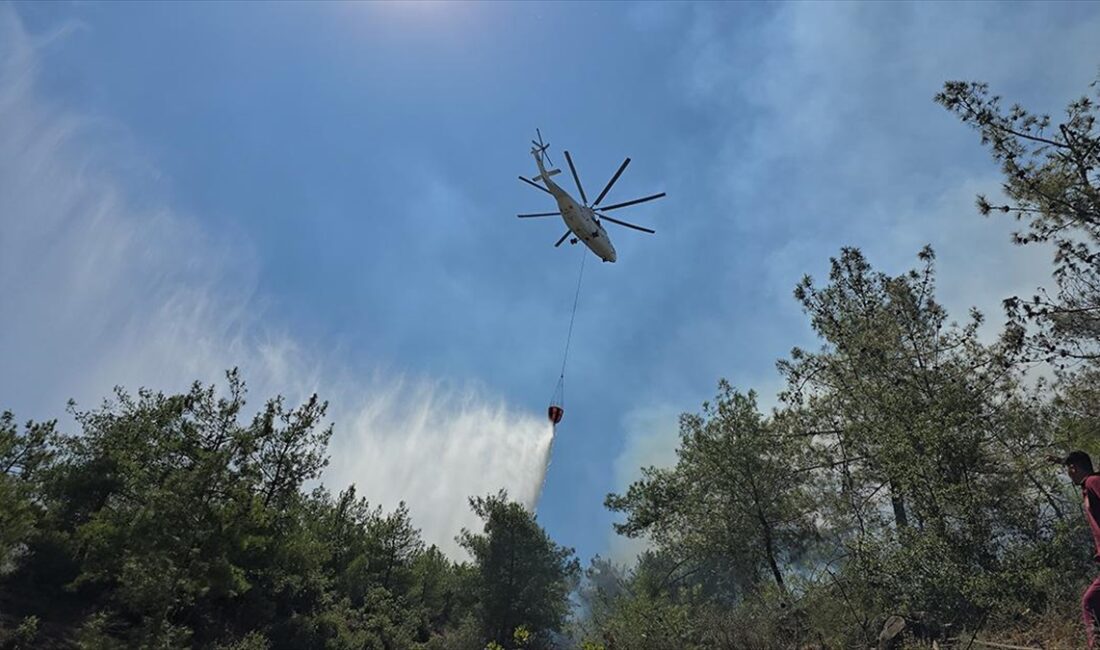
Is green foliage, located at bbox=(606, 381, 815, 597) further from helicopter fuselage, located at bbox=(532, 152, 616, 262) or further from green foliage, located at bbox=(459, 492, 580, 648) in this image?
green foliage, located at bbox=(459, 492, 580, 648)

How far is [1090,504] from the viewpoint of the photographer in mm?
6633

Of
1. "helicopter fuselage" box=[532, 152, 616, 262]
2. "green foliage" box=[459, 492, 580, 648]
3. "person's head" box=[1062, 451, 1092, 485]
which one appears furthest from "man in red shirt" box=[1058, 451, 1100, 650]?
"green foliage" box=[459, 492, 580, 648]

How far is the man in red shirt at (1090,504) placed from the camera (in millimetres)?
6486

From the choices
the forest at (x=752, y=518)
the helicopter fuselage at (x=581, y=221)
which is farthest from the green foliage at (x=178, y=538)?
the helicopter fuselage at (x=581, y=221)

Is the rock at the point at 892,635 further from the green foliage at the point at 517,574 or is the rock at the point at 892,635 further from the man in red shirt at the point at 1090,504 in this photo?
the green foliage at the point at 517,574

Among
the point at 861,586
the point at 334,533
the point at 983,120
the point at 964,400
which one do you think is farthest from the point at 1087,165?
the point at 334,533

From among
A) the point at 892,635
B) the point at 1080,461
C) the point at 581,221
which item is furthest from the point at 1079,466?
the point at 581,221

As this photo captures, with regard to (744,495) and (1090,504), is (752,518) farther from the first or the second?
(1090,504)

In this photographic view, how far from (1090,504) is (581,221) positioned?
16.6 metres

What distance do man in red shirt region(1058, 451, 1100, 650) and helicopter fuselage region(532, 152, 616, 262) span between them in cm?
1622

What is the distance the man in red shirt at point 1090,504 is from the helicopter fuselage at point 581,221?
1622 centimetres

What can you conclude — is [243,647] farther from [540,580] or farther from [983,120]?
[983,120]

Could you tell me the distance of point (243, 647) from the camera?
24.3 m

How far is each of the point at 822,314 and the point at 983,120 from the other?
41.4 feet
